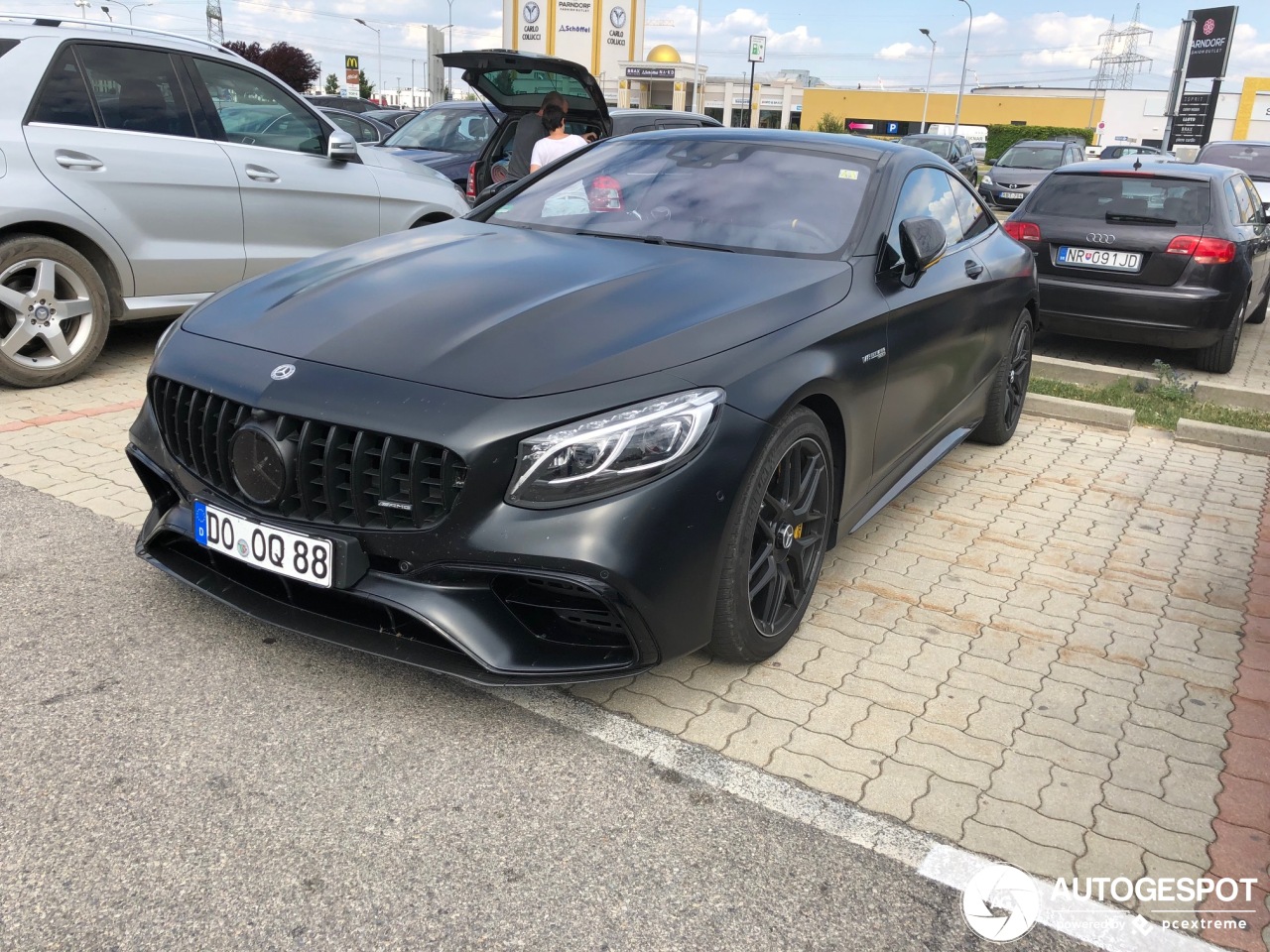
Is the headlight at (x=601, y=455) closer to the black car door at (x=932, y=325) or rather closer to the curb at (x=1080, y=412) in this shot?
the black car door at (x=932, y=325)

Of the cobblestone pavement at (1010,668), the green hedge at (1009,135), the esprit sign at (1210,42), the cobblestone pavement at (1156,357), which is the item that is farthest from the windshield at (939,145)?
the green hedge at (1009,135)

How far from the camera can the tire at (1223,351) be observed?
7.40 metres

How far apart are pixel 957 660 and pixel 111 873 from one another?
2448mm

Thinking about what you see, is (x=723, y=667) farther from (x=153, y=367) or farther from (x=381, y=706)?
(x=153, y=367)

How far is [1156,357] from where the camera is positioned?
8.32 m

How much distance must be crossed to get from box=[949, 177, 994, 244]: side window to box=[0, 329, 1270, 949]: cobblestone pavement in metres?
1.22

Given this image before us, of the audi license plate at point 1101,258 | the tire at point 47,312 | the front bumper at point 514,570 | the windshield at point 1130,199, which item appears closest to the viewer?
the front bumper at point 514,570

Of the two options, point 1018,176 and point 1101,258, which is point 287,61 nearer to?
point 1018,176

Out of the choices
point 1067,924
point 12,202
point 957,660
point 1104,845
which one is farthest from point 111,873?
point 12,202

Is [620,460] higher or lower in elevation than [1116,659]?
higher

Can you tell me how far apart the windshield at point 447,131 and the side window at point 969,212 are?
22.6 ft

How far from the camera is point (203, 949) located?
6.46 ft

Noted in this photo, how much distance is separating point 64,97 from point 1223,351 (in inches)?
300

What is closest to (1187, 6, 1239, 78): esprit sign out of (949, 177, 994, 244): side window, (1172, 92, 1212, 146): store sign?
(1172, 92, 1212, 146): store sign
